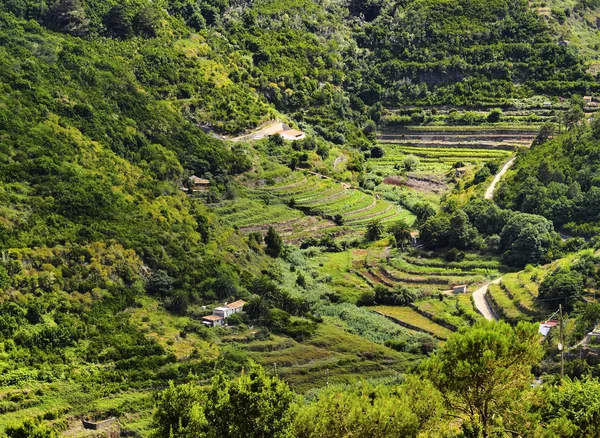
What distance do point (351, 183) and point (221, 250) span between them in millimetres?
25284

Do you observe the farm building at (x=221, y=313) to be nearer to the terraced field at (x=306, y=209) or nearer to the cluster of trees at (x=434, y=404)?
the terraced field at (x=306, y=209)

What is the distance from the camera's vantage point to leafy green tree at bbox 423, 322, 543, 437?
37406mm

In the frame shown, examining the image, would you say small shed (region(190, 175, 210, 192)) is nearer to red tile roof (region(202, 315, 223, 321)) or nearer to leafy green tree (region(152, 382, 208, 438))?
red tile roof (region(202, 315, 223, 321))

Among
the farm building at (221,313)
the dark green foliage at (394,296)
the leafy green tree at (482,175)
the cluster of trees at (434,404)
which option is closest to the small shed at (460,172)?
the leafy green tree at (482,175)

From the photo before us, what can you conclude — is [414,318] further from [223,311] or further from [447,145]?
[447,145]

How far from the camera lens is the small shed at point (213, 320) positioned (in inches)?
2530

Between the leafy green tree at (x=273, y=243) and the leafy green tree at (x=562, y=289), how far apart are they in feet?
71.3

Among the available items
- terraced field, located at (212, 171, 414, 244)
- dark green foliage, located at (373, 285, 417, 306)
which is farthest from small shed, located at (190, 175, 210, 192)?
dark green foliage, located at (373, 285, 417, 306)

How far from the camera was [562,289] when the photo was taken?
65000 mm

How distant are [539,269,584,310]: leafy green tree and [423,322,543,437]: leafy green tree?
26.8 metres

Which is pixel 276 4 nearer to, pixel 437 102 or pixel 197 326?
pixel 437 102

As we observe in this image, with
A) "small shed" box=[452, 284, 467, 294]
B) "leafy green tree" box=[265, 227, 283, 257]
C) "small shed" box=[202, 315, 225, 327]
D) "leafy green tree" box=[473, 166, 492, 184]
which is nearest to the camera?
"small shed" box=[202, 315, 225, 327]

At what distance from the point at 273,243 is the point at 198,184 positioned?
8772 millimetres

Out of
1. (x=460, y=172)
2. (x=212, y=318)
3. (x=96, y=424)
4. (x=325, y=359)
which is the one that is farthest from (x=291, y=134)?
(x=96, y=424)
